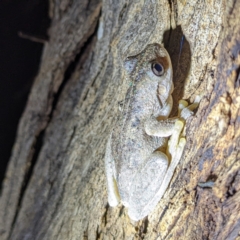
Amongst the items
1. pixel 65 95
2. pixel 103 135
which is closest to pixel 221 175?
pixel 103 135

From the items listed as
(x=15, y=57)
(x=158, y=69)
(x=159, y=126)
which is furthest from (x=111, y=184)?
(x=15, y=57)

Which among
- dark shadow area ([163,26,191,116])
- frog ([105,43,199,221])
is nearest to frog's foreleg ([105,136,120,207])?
frog ([105,43,199,221])

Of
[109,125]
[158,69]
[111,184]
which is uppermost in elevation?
[158,69]

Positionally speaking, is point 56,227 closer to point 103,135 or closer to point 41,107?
point 103,135

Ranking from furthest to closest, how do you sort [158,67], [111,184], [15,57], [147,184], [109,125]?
[15,57] → [109,125] → [111,184] → [158,67] → [147,184]

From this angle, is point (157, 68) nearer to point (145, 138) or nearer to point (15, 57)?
point (145, 138)

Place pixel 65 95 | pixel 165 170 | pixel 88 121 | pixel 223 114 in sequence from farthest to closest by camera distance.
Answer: pixel 65 95, pixel 88 121, pixel 165 170, pixel 223 114
